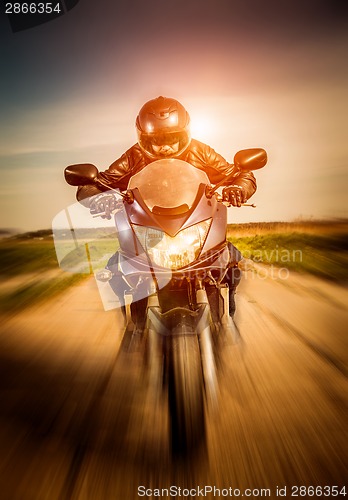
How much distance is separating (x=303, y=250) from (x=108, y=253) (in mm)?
4856

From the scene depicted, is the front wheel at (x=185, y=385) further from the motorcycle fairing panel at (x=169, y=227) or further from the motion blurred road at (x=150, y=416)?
the motorcycle fairing panel at (x=169, y=227)

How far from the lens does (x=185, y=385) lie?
9.34 feet

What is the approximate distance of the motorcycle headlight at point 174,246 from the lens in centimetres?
284

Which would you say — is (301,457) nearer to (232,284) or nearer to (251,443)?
(251,443)

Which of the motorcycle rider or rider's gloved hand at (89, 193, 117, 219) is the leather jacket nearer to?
the motorcycle rider

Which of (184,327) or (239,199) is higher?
(239,199)

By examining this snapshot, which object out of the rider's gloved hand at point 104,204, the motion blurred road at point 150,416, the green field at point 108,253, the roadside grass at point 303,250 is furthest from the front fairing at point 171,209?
the roadside grass at point 303,250

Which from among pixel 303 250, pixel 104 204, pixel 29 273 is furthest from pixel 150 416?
pixel 303 250

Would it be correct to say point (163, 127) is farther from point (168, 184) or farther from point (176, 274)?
point (176, 274)

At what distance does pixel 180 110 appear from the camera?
143 inches

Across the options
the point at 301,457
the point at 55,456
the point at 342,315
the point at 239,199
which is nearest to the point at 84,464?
the point at 55,456

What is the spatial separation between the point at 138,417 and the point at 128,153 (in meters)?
2.79

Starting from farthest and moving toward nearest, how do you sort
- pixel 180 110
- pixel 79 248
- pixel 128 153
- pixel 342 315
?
pixel 79 248 → pixel 342 315 → pixel 128 153 → pixel 180 110

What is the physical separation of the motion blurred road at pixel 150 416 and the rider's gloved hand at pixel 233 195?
1.31 m
